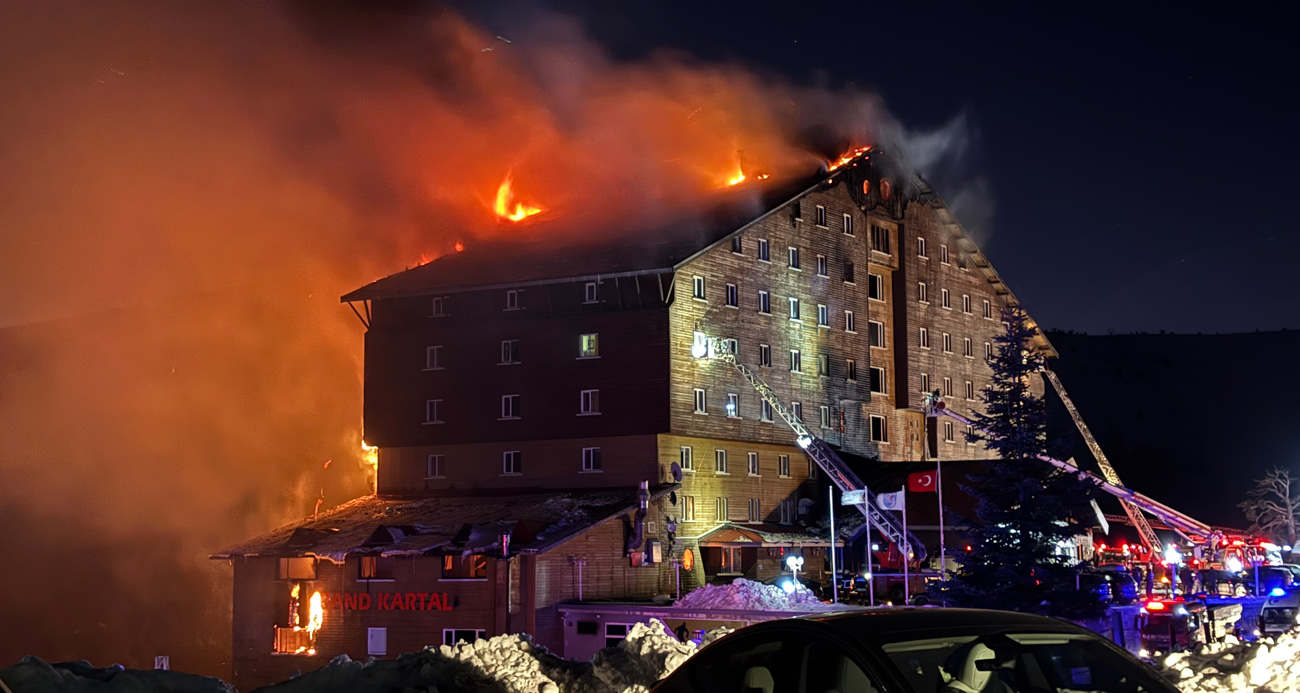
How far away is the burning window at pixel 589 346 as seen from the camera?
53281 mm

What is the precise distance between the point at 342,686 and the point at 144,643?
71.2 meters

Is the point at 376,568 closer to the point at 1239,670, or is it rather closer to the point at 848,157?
the point at 848,157

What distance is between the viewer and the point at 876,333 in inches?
2530

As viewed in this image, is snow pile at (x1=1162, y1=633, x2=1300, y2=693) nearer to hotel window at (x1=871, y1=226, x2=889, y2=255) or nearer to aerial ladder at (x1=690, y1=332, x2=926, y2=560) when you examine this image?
aerial ladder at (x1=690, y1=332, x2=926, y2=560)

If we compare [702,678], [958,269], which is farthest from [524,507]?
[702,678]

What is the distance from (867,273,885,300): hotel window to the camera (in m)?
64.1

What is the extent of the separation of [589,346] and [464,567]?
11.0 metres

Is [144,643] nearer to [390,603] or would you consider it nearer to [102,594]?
[102,594]

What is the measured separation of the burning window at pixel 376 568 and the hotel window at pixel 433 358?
33.9ft

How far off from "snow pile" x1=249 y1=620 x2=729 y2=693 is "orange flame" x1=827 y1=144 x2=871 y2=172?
4646 centimetres

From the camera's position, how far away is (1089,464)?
80812mm

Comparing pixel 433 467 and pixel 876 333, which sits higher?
pixel 876 333

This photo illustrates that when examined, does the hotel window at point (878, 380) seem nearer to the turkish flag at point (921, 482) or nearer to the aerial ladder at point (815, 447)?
the aerial ladder at point (815, 447)

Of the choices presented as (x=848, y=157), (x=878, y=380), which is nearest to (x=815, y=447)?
(x=878, y=380)
